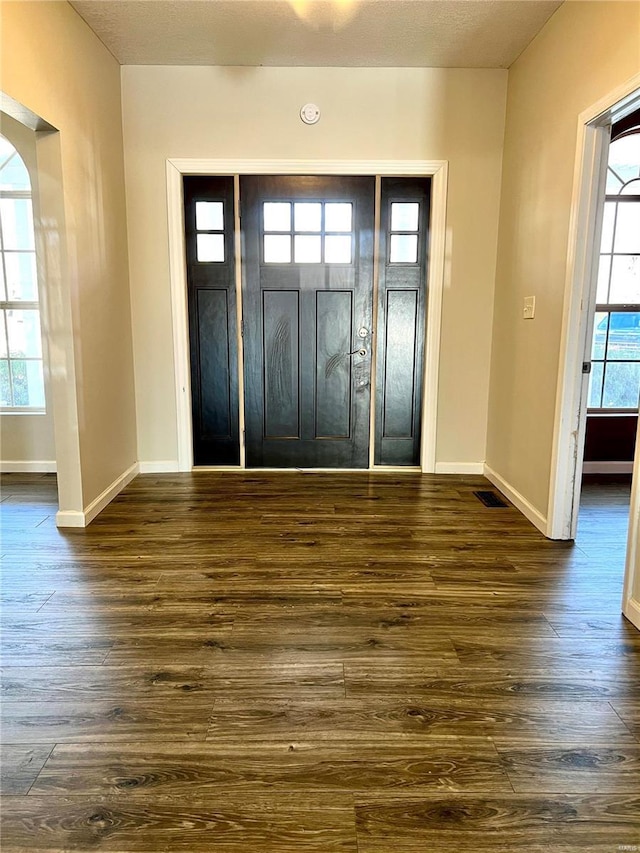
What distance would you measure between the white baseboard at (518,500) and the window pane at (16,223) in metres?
3.74

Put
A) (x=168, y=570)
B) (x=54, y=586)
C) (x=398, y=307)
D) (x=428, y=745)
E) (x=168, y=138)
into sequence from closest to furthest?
(x=428, y=745) < (x=54, y=586) < (x=168, y=570) < (x=168, y=138) < (x=398, y=307)

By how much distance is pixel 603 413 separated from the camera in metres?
4.18

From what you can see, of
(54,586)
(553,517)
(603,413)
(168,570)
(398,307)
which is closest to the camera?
(54,586)

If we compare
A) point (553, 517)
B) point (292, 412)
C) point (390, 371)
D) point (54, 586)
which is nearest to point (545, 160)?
point (390, 371)

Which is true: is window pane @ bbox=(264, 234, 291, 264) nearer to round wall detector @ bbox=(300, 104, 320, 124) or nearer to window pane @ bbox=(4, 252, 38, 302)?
round wall detector @ bbox=(300, 104, 320, 124)

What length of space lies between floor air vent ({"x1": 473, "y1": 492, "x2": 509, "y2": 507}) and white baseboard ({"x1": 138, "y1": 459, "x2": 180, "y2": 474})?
2.18m

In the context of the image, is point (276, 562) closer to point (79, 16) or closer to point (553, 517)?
point (553, 517)

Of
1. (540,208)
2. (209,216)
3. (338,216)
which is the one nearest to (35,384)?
(209,216)

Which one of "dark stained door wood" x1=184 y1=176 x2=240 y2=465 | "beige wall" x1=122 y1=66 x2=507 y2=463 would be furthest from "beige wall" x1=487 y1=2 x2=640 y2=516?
"dark stained door wood" x1=184 y1=176 x2=240 y2=465

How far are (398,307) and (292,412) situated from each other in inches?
43.3

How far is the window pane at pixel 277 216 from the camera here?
380 cm

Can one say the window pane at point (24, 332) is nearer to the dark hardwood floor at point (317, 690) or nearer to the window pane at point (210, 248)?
the window pane at point (210, 248)

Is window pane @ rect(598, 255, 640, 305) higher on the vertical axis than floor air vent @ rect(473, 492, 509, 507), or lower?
higher

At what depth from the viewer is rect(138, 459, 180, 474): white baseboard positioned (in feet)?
13.2
